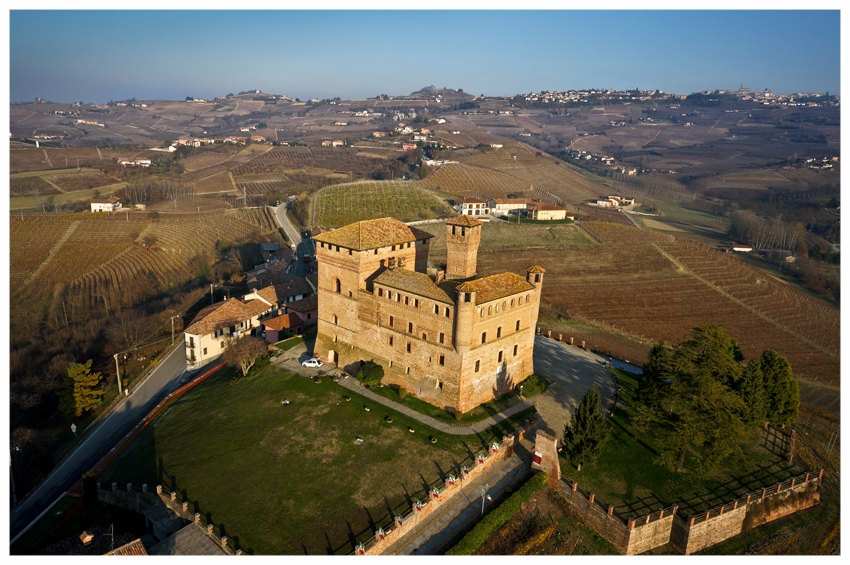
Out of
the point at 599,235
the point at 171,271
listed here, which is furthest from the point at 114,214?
the point at 599,235

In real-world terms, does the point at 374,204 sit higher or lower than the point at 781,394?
higher

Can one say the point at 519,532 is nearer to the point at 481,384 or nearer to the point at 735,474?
the point at 481,384

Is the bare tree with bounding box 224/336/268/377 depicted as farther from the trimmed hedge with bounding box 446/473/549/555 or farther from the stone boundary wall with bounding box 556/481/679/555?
the stone boundary wall with bounding box 556/481/679/555

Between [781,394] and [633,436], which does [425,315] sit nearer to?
[633,436]

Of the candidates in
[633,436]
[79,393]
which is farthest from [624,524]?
[79,393]

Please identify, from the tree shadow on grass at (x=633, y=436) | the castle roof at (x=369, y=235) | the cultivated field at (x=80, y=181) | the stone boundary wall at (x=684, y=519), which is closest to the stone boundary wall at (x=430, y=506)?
the stone boundary wall at (x=684, y=519)

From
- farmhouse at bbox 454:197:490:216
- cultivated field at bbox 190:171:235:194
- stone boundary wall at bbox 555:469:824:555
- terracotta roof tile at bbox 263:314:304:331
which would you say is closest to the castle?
terracotta roof tile at bbox 263:314:304:331

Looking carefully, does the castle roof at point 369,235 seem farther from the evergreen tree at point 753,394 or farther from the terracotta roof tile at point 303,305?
the evergreen tree at point 753,394
